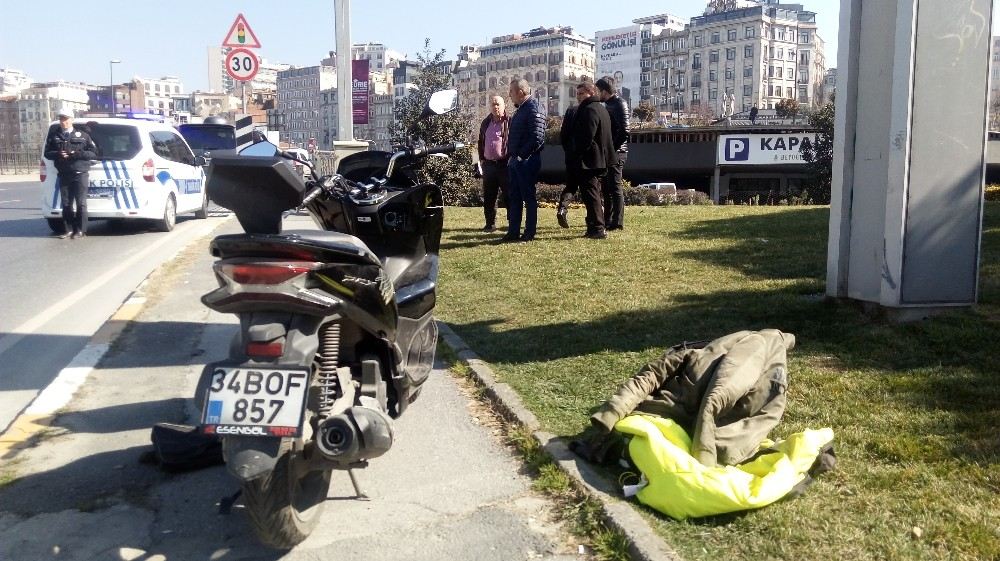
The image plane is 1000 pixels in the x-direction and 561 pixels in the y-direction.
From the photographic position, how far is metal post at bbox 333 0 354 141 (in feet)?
52.9

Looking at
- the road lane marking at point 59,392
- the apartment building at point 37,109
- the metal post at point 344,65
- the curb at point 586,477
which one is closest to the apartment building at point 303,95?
the apartment building at point 37,109

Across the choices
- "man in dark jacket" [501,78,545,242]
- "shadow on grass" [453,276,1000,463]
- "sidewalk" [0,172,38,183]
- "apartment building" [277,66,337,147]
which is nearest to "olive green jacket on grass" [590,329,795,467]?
"shadow on grass" [453,276,1000,463]

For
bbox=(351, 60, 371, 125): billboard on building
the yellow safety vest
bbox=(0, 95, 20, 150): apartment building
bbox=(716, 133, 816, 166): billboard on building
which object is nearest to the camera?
the yellow safety vest

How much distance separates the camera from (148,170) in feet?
50.9

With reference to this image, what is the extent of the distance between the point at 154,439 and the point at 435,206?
193 cm

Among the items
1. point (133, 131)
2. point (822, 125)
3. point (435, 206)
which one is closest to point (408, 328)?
point (435, 206)

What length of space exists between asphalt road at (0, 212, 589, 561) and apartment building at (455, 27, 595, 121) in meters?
137

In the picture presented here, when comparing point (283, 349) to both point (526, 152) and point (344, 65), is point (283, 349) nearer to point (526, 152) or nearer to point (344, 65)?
point (526, 152)

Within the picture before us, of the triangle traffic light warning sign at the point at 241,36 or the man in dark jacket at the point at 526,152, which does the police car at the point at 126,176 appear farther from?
the man in dark jacket at the point at 526,152

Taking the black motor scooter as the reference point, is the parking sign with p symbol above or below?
above

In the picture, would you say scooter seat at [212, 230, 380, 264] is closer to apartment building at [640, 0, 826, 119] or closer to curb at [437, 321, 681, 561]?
curb at [437, 321, 681, 561]

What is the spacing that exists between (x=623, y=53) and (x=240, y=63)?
137 m

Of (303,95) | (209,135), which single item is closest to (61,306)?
(209,135)

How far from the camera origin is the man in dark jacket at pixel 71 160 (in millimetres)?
14453
